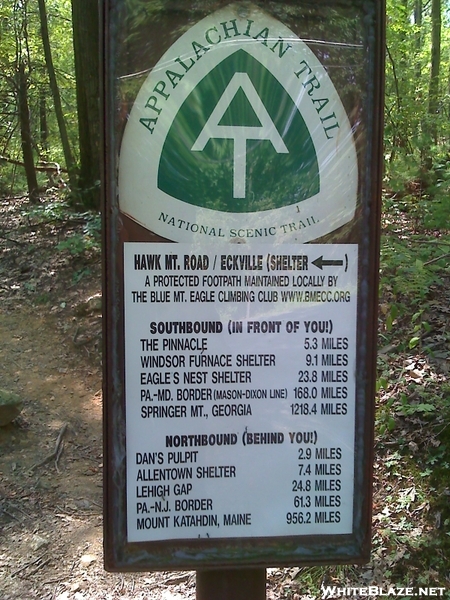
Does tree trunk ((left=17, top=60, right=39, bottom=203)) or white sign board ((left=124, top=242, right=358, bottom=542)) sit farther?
tree trunk ((left=17, top=60, right=39, bottom=203))

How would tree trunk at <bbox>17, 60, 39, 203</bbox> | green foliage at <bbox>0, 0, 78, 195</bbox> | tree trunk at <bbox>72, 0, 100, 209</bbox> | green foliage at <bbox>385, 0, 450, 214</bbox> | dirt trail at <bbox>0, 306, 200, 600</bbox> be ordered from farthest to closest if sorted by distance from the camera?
green foliage at <bbox>0, 0, 78, 195</bbox>, tree trunk at <bbox>17, 60, 39, 203</bbox>, tree trunk at <bbox>72, 0, 100, 209</bbox>, green foliage at <bbox>385, 0, 450, 214</bbox>, dirt trail at <bbox>0, 306, 200, 600</bbox>

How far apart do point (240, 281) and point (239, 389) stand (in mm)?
366

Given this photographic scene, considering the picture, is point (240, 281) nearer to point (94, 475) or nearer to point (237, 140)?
point (237, 140)

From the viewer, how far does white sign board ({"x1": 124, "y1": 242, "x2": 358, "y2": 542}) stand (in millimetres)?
1745

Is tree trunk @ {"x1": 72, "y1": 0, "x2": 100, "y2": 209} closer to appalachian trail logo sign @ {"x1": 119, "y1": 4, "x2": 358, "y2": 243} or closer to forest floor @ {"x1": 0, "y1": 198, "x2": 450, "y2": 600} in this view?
forest floor @ {"x1": 0, "y1": 198, "x2": 450, "y2": 600}

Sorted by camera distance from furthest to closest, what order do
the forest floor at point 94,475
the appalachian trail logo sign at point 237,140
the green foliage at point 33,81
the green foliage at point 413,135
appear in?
the green foliage at point 33,81
the green foliage at point 413,135
the forest floor at point 94,475
the appalachian trail logo sign at point 237,140

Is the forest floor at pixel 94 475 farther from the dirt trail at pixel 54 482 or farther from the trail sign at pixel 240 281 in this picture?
the trail sign at pixel 240 281

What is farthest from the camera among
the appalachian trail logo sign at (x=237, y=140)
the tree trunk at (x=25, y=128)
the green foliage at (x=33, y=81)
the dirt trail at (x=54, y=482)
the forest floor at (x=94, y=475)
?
the green foliage at (x=33, y=81)

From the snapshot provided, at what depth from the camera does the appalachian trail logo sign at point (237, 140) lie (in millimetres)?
1691

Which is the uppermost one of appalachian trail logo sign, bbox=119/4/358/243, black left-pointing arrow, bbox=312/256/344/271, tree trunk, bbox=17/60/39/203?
tree trunk, bbox=17/60/39/203

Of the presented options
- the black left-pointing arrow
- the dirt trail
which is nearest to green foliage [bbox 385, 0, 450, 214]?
the black left-pointing arrow

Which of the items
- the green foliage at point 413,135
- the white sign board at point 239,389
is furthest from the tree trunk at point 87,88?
the white sign board at point 239,389

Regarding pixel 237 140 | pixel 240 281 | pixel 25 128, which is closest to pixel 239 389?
pixel 240 281

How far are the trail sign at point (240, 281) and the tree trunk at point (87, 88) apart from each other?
6.57 metres
